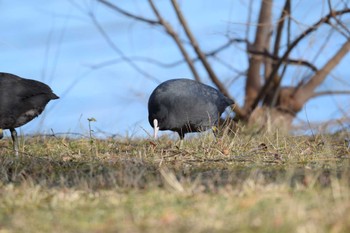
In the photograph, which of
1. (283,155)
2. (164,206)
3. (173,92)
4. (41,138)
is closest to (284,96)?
(173,92)

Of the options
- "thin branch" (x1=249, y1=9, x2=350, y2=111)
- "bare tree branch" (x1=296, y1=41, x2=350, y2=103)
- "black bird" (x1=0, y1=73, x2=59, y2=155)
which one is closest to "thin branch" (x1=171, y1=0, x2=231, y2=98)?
"thin branch" (x1=249, y1=9, x2=350, y2=111)

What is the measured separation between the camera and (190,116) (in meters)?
7.45

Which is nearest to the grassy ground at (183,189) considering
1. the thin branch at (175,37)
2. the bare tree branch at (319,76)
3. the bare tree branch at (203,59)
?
the bare tree branch at (203,59)

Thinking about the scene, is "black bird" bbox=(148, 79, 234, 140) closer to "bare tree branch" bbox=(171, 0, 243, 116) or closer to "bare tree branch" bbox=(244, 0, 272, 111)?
"bare tree branch" bbox=(171, 0, 243, 116)

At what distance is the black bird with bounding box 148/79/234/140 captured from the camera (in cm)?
743

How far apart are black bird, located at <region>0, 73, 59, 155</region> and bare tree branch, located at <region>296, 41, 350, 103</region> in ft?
17.7

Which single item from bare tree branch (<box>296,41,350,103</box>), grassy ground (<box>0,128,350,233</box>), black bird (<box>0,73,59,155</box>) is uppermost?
bare tree branch (<box>296,41,350,103</box>)

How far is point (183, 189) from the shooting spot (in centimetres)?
376

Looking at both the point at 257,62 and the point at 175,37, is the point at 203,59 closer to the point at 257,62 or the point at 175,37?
the point at 175,37

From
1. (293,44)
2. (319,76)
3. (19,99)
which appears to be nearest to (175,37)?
(293,44)

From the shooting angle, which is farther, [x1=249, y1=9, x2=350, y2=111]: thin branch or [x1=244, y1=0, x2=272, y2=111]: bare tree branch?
[x1=244, y1=0, x2=272, y2=111]: bare tree branch

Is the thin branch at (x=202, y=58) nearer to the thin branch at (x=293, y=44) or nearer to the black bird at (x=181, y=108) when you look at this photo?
the thin branch at (x=293, y=44)

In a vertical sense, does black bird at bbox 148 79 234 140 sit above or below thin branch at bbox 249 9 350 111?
below

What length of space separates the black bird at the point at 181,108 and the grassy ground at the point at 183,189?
1140 mm
